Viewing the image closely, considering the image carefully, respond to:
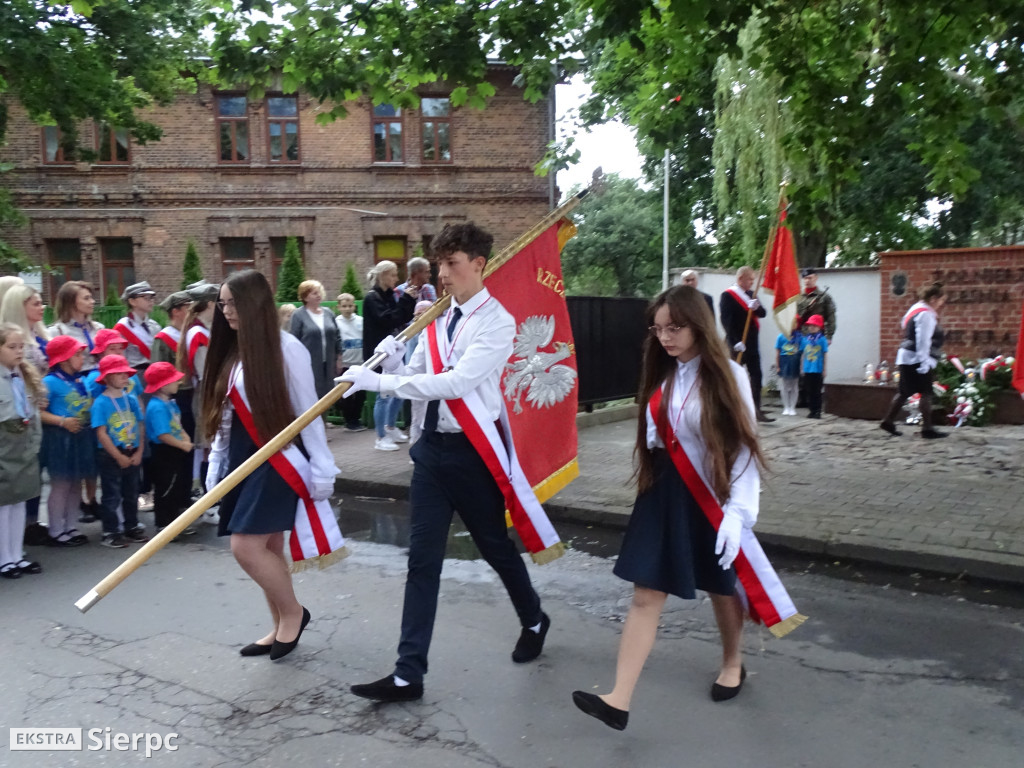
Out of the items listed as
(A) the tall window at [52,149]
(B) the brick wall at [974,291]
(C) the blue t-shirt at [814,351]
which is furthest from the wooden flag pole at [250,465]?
(A) the tall window at [52,149]

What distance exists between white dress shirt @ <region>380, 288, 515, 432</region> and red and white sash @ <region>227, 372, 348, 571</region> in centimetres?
68

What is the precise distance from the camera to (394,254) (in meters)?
26.3

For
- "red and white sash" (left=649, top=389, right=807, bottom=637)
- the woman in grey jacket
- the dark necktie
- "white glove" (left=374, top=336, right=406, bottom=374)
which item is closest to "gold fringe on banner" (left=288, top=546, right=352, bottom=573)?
the dark necktie

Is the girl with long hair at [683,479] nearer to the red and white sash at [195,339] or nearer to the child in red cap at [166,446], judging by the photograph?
the child in red cap at [166,446]

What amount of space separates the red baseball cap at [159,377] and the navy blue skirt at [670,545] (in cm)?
447

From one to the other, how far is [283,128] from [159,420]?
1994 centimetres

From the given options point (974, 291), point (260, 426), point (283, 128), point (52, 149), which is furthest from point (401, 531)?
point (52, 149)

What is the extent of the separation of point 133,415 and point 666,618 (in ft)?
13.8

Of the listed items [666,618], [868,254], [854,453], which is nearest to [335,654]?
[666,618]

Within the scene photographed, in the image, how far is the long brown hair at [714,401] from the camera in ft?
12.2

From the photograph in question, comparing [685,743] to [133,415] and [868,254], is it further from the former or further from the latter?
[868,254]

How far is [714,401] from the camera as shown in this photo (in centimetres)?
375

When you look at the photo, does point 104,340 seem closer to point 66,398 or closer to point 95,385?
point 95,385

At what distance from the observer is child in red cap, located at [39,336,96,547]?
273 inches
